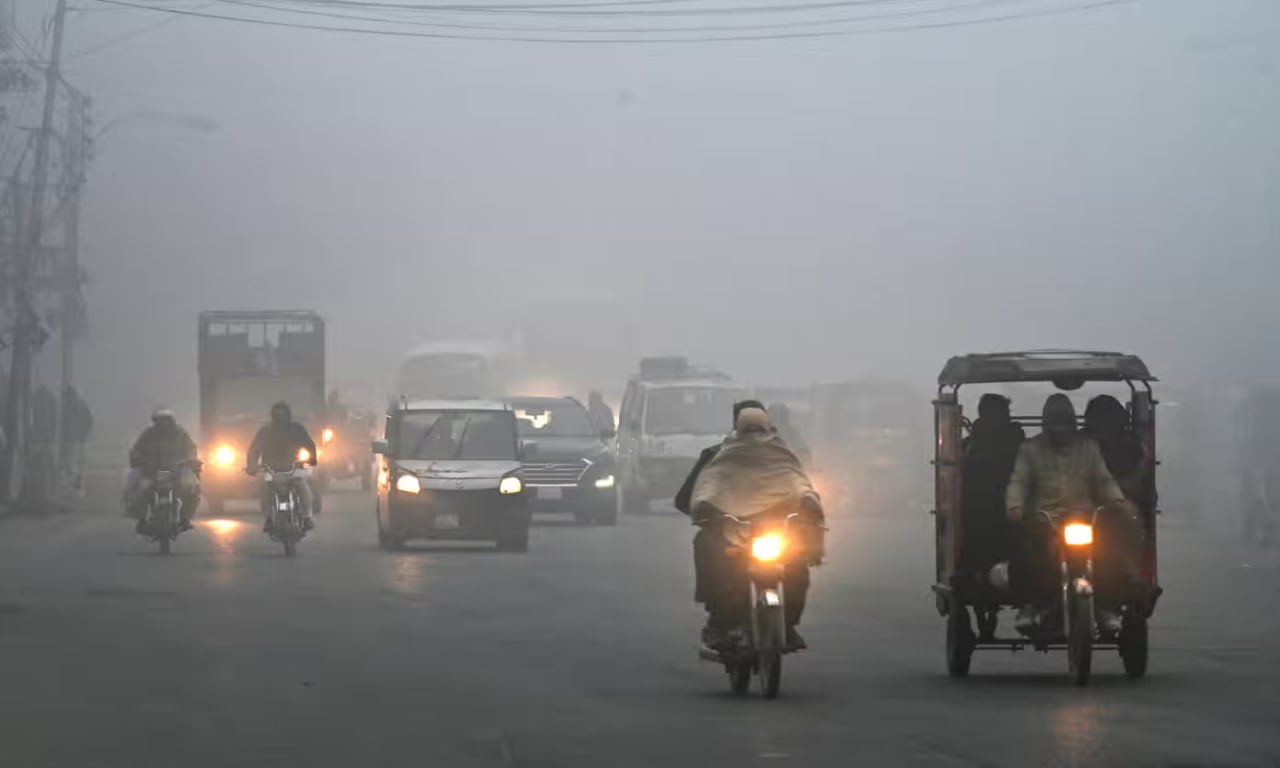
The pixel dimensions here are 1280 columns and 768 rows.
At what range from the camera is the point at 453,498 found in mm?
34031

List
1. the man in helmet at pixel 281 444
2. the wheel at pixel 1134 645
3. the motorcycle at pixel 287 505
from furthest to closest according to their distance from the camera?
1. the man in helmet at pixel 281 444
2. the motorcycle at pixel 287 505
3. the wheel at pixel 1134 645

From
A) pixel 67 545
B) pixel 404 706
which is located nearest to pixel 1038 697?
pixel 404 706

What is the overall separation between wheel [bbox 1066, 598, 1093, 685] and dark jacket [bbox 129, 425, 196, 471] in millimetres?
19691

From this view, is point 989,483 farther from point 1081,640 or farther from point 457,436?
point 457,436

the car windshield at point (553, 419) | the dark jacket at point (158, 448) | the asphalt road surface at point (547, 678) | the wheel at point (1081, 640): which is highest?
the car windshield at point (553, 419)

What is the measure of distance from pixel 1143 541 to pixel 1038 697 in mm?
1393

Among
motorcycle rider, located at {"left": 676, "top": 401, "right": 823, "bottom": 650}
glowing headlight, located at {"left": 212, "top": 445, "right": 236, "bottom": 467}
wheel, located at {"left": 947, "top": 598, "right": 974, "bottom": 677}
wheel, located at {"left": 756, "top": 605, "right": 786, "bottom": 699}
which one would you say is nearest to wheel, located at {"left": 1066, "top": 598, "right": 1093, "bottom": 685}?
wheel, located at {"left": 947, "top": 598, "right": 974, "bottom": 677}

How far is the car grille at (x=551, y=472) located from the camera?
4222 centimetres

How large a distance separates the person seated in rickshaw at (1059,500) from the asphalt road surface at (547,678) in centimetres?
66

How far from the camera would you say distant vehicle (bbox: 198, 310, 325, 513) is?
5141 centimetres

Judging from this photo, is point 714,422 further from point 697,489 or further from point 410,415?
point 697,489

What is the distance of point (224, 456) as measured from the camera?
4772cm

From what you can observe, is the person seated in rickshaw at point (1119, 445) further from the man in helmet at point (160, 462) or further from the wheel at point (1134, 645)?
the man in helmet at point (160, 462)

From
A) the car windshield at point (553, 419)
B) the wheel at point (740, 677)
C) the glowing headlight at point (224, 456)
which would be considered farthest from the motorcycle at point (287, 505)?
the wheel at point (740, 677)
